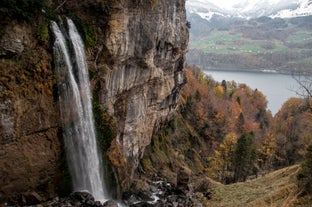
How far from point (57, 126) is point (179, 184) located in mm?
17306

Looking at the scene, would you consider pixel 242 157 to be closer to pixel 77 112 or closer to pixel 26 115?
pixel 77 112

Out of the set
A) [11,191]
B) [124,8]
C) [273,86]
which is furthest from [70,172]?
[273,86]

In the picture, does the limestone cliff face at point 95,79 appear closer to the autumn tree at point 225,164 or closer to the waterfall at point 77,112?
the waterfall at point 77,112

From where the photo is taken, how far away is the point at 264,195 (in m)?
23.9

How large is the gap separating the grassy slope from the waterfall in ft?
33.7

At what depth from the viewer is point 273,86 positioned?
490 ft

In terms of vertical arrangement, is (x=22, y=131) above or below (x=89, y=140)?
above

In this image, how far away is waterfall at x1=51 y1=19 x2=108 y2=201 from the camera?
20.9 m

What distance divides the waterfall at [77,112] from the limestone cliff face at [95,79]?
0.71 meters

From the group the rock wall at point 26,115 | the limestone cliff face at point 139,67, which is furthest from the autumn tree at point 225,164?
the rock wall at point 26,115

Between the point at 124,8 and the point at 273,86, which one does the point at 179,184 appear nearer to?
the point at 124,8

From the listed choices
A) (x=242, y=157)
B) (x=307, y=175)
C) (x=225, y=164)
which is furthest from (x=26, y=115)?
(x=225, y=164)

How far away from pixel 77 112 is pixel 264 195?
49.8 feet

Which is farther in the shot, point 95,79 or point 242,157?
point 242,157
